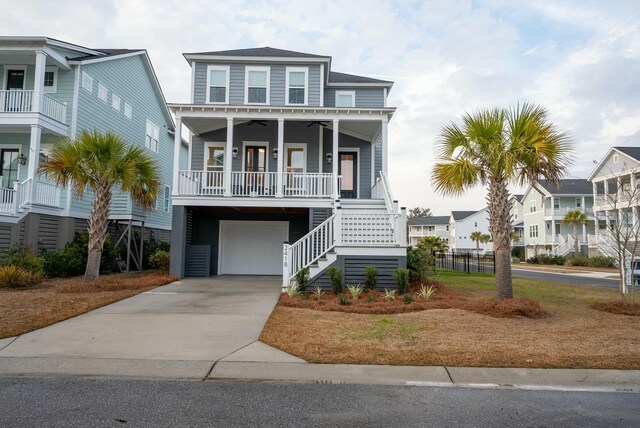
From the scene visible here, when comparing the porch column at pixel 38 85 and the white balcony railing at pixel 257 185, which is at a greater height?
the porch column at pixel 38 85

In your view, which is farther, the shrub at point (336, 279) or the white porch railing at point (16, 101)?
the white porch railing at point (16, 101)

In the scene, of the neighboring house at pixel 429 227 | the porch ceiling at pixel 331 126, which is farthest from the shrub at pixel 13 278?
the neighboring house at pixel 429 227

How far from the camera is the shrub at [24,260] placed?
1185 centimetres

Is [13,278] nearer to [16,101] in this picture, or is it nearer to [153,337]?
[153,337]

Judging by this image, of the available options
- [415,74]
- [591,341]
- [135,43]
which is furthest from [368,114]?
[135,43]

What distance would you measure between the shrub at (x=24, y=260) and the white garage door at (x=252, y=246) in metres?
5.86

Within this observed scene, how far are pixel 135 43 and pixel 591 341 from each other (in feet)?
87.0

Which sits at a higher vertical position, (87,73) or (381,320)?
(87,73)

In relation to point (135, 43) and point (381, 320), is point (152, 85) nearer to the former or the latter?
point (135, 43)

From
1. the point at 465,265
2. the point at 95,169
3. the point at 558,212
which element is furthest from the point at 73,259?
the point at 558,212

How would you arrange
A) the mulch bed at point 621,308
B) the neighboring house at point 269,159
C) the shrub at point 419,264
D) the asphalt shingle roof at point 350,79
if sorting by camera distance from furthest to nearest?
1. the asphalt shingle roof at point 350,79
2. the neighboring house at point 269,159
3. the shrub at point 419,264
4. the mulch bed at point 621,308

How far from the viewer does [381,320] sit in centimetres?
750

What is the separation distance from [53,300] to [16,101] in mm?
10415

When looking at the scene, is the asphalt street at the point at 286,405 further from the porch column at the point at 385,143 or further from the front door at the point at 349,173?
the front door at the point at 349,173
